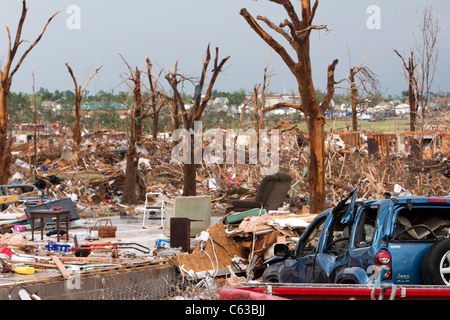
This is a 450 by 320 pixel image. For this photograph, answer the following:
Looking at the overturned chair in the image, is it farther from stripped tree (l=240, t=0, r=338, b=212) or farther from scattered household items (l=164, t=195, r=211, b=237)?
stripped tree (l=240, t=0, r=338, b=212)

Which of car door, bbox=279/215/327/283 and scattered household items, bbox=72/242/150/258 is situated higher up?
car door, bbox=279/215/327/283

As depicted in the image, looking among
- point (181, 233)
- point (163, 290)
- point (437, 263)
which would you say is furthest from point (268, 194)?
point (437, 263)

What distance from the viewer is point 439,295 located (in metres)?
5.13

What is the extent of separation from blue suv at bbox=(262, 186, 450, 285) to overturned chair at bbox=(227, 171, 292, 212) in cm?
933

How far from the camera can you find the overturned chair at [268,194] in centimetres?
1722

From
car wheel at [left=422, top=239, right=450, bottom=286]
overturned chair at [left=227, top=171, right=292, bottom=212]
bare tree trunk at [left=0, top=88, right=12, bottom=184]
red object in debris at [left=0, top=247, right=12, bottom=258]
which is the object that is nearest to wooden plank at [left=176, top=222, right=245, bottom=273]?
red object in debris at [left=0, top=247, right=12, bottom=258]

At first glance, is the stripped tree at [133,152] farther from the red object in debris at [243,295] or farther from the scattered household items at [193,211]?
the red object in debris at [243,295]

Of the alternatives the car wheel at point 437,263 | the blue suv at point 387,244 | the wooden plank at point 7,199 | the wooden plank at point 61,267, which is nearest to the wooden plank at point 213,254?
the wooden plank at point 61,267

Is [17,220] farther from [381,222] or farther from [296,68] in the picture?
[381,222]

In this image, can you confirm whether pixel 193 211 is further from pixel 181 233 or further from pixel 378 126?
pixel 378 126

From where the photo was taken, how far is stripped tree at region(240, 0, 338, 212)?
14070 mm

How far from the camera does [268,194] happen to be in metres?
17.4

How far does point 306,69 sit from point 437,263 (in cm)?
877
